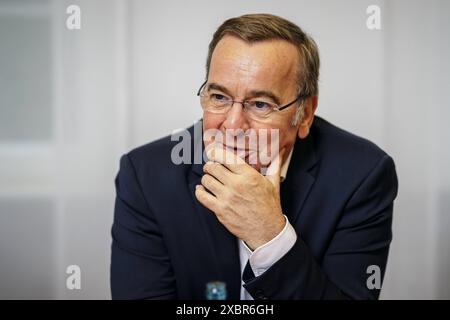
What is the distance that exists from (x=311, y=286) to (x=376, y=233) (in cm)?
28

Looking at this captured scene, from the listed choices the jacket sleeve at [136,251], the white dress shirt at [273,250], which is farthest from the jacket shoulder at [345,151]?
the jacket sleeve at [136,251]

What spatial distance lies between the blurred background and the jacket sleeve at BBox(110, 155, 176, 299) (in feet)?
1.71

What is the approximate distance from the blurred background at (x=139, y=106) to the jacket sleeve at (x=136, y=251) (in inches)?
20.6

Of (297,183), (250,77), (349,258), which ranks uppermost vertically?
(250,77)

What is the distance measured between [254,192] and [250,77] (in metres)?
0.26

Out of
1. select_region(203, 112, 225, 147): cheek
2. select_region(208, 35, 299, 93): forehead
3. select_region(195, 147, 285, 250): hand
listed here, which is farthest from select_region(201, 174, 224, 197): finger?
select_region(208, 35, 299, 93): forehead

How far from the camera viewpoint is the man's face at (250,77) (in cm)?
115

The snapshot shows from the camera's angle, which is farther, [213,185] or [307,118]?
[307,118]

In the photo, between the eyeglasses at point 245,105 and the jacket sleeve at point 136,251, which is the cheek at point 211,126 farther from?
the jacket sleeve at point 136,251

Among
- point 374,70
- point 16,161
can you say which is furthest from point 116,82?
point 374,70

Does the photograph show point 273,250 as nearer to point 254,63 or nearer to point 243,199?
point 243,199

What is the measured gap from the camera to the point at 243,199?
109 centimetres

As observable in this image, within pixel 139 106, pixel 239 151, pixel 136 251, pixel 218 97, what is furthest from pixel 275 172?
pixel 139 106
